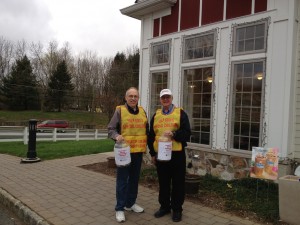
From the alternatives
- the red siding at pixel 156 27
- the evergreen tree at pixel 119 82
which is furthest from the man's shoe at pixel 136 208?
the evergreen tree at pixel 119 82

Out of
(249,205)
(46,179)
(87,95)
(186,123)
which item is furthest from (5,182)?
(87,95)

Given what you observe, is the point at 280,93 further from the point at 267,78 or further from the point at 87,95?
the point at 87,95

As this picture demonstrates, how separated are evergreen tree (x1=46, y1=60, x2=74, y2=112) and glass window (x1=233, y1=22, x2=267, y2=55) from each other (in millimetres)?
48168

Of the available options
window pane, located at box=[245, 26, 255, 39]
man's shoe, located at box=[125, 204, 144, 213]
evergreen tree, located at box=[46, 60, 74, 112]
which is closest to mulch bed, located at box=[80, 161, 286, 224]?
man's shoe, located at box=[125, 204, 144, 213]

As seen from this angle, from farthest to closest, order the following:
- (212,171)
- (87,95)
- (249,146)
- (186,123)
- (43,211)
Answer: (87,95), (212,171), (249,146), (43,211), (186,123)

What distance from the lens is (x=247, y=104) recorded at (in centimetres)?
676

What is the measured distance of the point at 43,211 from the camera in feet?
16.6

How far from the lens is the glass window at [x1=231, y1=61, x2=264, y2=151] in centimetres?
654

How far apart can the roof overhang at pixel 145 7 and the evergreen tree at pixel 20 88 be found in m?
46.2

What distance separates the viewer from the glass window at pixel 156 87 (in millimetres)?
8804

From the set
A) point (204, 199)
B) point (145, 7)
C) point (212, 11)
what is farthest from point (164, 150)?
point (145, 7)

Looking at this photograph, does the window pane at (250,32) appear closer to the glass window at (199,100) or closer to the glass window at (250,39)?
the glass window at (250,39)

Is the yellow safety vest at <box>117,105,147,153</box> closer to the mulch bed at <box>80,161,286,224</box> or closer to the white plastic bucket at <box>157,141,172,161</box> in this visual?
the white plastic bucket at <box>157,141,172,161</box>

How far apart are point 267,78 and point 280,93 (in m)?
0.42
